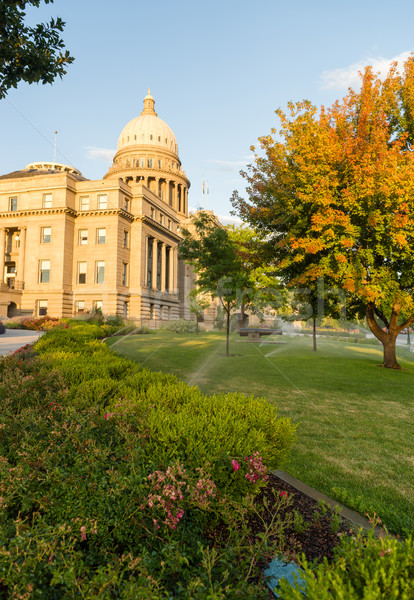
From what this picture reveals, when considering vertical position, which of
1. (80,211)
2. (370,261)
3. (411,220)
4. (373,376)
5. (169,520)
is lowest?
(373,376)

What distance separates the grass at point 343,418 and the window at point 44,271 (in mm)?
35704

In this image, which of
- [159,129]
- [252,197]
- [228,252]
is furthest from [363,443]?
[159,129]

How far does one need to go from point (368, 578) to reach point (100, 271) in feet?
166

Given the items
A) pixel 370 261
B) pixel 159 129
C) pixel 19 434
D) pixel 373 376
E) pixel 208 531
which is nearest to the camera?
pixel 208 531

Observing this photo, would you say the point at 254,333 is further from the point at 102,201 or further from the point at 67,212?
the point at 67,212

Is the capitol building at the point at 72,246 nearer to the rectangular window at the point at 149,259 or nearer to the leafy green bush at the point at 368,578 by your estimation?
the rectangular window at the point at 149,259

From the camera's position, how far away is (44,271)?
48.8 metres

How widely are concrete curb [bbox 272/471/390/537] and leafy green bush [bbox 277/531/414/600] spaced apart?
56.4 inches

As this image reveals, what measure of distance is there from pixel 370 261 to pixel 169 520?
→ 1268cm

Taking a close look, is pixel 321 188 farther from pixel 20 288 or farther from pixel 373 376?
pixel 20 288

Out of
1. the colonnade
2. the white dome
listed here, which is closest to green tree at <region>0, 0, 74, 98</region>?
the colonnade

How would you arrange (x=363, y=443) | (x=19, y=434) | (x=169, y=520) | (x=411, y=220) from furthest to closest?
(x=411, y=220)
(x=363, y=443)
(x=19, y=434)
(x=169, y=520)

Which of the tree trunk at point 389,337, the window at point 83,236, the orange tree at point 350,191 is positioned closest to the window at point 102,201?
the window at point 83,236

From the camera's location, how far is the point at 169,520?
2.85m
